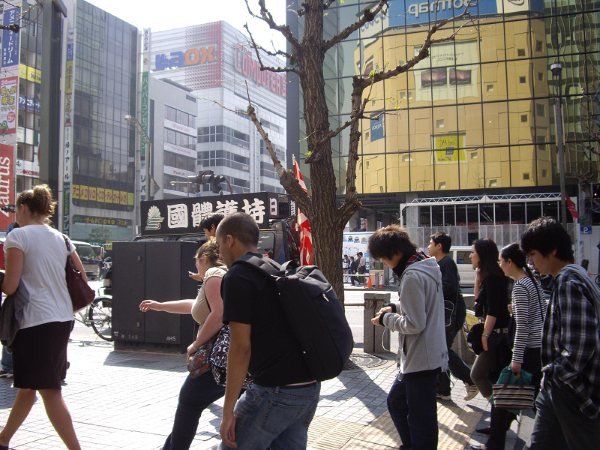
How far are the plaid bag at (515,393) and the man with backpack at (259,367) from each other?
194 cm

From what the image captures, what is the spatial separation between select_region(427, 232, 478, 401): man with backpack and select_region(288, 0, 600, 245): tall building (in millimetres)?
24314

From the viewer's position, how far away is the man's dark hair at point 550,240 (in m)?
2.82

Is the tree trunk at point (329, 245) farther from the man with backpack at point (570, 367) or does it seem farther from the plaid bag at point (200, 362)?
the man with backpack at point (570, 367)

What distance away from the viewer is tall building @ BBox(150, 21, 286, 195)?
3236 inches

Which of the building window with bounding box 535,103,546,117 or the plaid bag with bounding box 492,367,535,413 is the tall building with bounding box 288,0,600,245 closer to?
the building window with bounding box 535,103,546,117

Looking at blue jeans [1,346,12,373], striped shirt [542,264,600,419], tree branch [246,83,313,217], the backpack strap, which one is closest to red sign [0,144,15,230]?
blue jeans [1,346,12,373]

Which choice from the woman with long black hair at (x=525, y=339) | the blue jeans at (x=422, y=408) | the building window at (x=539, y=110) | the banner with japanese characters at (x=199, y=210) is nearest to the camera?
the blue jeans at (x=422, y=408)

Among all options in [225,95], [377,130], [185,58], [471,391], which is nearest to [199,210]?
[471,391]

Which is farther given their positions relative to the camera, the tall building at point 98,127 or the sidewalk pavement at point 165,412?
the tall building at point 98,127

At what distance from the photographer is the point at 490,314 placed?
460 cm

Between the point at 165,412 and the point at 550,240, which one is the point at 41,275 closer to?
the point at 165,412

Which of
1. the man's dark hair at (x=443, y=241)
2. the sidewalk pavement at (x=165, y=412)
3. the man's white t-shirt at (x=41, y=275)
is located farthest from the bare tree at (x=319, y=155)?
the man's white t-shirt at (x=41, y=275)

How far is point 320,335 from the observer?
2.47m

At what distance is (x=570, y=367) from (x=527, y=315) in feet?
5.30
